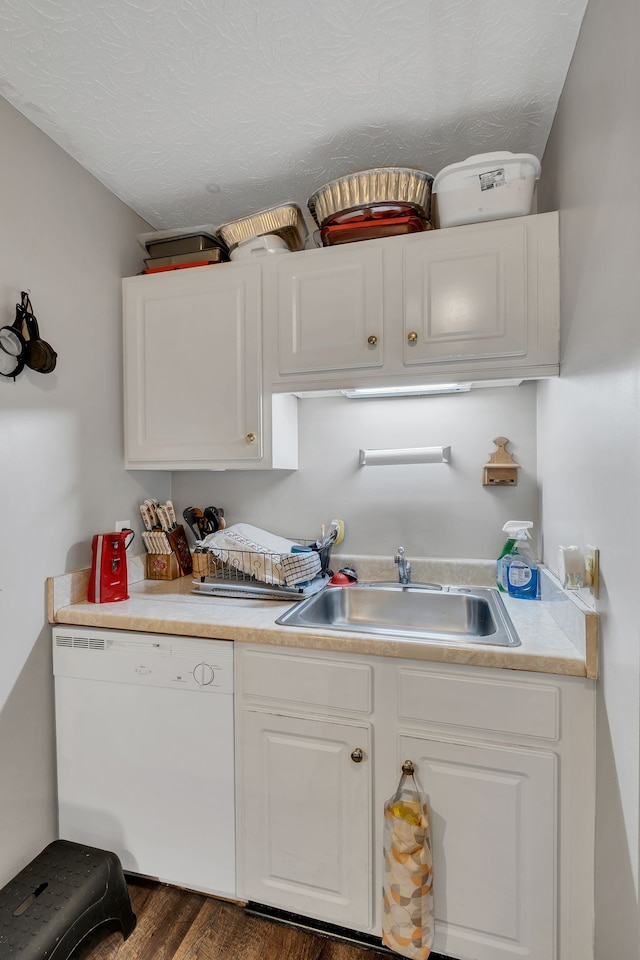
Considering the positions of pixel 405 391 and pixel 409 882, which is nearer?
pixel 409 882

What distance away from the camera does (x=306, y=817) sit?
1.28m

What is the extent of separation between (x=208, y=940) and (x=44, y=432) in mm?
1611

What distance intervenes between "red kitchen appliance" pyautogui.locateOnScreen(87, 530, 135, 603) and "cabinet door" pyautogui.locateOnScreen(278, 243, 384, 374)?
34.5 inches

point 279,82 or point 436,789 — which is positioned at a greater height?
point 279,82

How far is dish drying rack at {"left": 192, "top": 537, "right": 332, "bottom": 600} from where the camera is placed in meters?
1.64

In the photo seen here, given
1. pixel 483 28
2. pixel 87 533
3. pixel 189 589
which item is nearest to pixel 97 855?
pixel 189 589

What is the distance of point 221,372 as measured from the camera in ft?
5.57

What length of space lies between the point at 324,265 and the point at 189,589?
132cm

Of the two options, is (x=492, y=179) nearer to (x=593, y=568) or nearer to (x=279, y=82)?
(x=279, y=82)

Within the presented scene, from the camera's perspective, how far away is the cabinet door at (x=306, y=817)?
1238 millimetres

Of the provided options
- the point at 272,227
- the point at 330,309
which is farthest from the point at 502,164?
the point at 272,227

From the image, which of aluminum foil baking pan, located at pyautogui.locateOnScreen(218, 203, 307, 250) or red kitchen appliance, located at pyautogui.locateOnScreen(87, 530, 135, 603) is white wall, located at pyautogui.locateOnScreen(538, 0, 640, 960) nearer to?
aluminum foil baking pan, located at pyautogui.locateOnScreen(218, 203, 307, 250)

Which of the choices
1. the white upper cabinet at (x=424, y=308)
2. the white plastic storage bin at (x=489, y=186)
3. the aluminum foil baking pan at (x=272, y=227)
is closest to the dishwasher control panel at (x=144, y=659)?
the white upper cabinet at (x=424, y=308)

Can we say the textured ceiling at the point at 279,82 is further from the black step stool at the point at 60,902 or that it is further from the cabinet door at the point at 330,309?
the black step stool at the point at 60,902
